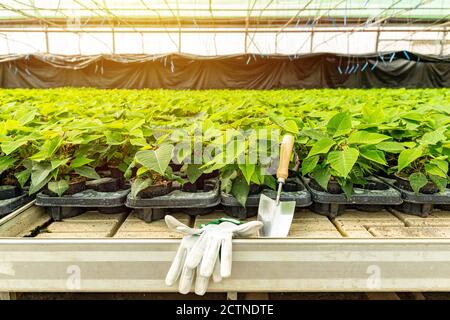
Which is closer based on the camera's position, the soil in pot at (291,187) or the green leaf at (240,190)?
the green leaf at (240,190)

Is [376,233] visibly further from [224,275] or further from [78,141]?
[78,141]

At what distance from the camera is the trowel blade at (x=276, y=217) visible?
1141 millimetres

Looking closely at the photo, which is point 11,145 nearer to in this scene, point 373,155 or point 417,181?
point 373,155

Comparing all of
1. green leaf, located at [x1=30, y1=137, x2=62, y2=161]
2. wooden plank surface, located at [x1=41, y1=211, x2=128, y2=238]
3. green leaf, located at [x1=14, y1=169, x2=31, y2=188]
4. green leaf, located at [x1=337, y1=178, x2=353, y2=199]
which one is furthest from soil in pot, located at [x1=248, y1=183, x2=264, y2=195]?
green leaf, located at [x1=14, y1=169, x2=31, y2=188]

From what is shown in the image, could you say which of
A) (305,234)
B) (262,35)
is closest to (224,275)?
(305,234)

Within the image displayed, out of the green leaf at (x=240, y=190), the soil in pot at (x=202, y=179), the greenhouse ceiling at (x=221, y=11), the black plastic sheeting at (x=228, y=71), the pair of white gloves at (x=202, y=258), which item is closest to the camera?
the pair of white gloves at (x=202, y=258)

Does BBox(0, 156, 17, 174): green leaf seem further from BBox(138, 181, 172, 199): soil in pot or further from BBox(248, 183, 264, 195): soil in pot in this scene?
BBox(248, 183, 264, 195): soil in pot

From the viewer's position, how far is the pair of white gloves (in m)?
0.91

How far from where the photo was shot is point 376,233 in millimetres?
1201

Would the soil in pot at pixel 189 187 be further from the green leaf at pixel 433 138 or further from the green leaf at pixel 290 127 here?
the green leaf at pixel 433 138

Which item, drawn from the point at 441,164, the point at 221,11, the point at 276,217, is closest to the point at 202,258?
the point at 276,217

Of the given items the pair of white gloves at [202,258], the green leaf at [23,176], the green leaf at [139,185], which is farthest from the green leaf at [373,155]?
the green leaf at [23,176]

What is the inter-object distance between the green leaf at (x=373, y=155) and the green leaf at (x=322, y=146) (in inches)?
4.9
